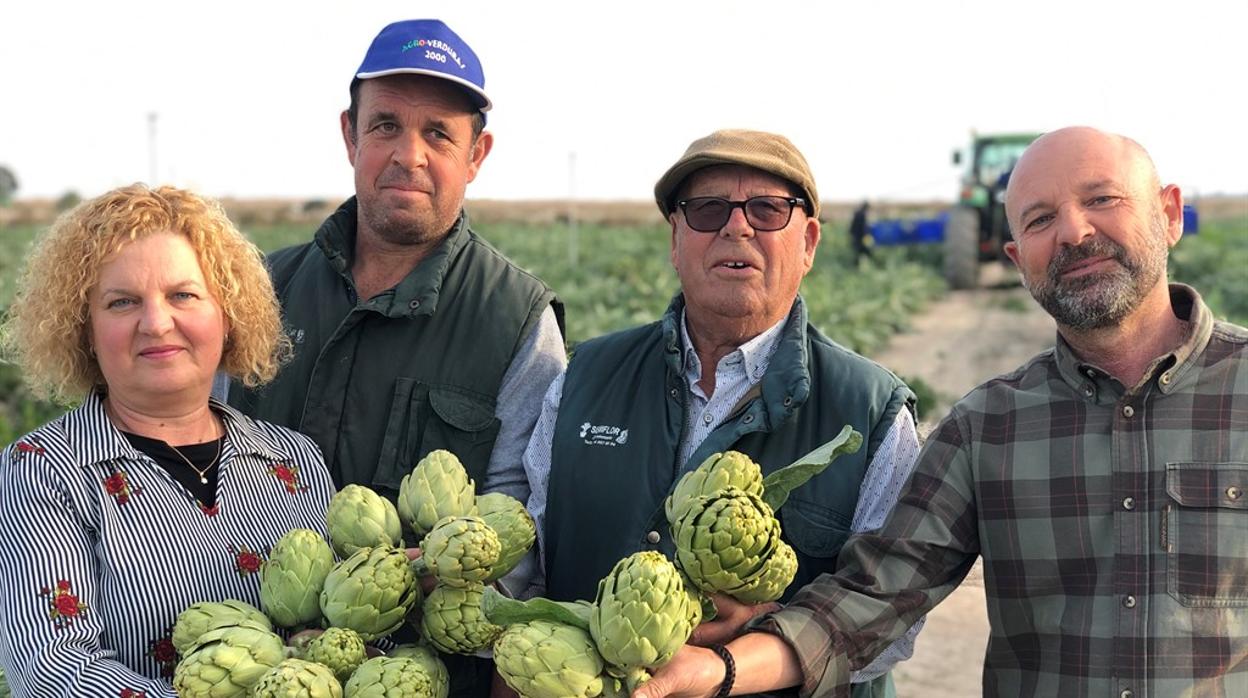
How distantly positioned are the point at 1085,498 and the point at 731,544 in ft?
3.18

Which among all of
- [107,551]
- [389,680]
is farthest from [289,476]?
[389,680]

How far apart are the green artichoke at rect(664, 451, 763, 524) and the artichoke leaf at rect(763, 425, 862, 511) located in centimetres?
5

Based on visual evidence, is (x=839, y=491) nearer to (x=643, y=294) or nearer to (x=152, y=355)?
(x=152, y=355)

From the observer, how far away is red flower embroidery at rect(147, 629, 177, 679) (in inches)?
107

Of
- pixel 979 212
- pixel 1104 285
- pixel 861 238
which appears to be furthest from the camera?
pixel 861 238

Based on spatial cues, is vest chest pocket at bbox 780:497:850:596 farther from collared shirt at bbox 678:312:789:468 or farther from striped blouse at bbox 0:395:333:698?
striped blouse at bbox 0:395:333:698

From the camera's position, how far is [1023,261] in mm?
3051

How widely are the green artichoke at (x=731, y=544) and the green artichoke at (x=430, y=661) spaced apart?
56 cm

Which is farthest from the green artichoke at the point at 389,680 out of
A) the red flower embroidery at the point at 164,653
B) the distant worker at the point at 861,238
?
the distant worker at the point at 861,238

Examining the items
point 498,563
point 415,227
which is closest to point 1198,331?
point 498,563

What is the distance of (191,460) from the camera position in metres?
2.97

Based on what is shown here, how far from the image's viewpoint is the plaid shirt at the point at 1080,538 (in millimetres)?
2770

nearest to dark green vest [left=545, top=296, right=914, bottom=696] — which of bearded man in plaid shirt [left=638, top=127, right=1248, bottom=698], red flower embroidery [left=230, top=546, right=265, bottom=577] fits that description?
bearded man in plaid shirt [left=638, top=127, right=1248, bottom=698]

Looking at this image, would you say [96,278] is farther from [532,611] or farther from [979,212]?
[979,212]
